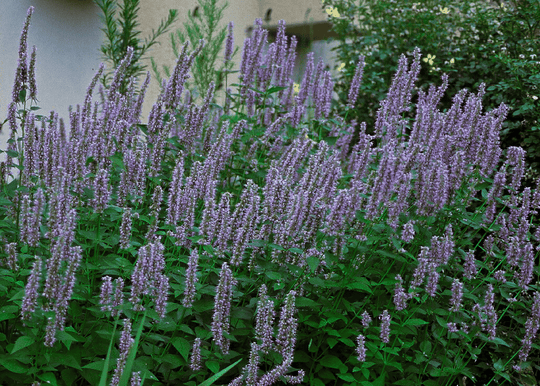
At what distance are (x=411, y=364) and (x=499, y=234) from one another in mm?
1186

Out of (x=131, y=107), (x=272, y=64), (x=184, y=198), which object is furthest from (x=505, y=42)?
(x=184, y=198)

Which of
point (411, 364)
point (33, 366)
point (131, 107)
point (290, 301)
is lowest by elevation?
point (411, 364)

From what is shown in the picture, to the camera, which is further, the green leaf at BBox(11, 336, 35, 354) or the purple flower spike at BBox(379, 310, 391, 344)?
the purple flower spike at BBox(379, 310, 391, 344)

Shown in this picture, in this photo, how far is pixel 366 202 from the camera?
360 centimetres

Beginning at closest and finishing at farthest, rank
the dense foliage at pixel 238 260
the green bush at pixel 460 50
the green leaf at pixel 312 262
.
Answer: the dense foliage at pixel 238 260
the green leaf at pixel 312 262
the green bush at pixel 460 50

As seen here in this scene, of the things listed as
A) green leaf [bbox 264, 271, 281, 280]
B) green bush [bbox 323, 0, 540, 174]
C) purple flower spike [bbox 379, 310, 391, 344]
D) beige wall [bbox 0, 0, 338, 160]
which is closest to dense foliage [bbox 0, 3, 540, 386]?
purple flower spike [bbox 379, 310, 391, 344]

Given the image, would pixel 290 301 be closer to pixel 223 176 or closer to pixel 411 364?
pixel 411 364

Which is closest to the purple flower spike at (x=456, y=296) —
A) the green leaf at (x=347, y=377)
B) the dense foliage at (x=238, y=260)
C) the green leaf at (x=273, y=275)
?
the dense foliage at (x=238, y=260)

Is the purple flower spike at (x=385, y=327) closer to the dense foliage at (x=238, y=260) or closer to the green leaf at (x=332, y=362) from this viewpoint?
the dense foliage at (x=238, y=260)

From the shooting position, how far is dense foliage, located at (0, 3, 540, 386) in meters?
2.52

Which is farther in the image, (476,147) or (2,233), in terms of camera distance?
(476,147)

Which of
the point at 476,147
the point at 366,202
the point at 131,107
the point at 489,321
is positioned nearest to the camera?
the point at 489,321

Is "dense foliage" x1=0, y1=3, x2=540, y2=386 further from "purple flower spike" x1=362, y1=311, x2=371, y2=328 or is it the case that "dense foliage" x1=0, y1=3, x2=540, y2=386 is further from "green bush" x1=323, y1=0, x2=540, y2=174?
"green bush" x1=323, y1=0, x2=540, y2=174

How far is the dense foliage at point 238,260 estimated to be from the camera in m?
2.52
